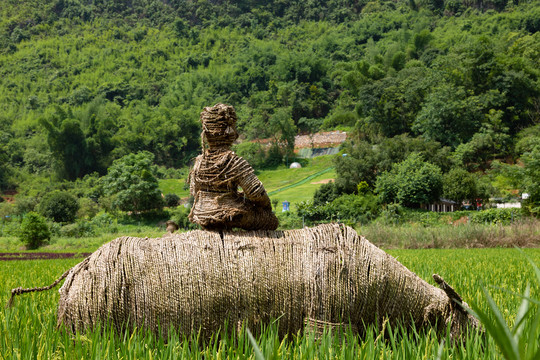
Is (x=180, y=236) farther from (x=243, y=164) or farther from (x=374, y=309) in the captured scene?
(x=374, y=309)

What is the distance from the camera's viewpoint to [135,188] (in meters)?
34.0

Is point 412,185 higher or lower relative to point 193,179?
higher

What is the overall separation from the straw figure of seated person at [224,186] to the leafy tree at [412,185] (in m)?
25.9

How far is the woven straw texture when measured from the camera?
2184mm

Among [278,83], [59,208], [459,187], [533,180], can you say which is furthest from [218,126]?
[278,83]

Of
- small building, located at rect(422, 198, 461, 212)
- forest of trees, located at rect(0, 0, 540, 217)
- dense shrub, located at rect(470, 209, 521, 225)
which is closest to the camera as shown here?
dense shrub, located at rect(470, 209, 521, 225)

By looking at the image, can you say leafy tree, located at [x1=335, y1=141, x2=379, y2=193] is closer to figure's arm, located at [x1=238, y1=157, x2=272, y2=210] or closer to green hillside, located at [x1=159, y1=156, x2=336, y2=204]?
green hillside, located at [x1=159, y1=156, x2=336, y2=204]

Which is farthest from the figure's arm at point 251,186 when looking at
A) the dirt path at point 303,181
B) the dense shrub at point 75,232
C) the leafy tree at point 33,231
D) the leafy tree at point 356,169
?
the dirt path at point 303,181

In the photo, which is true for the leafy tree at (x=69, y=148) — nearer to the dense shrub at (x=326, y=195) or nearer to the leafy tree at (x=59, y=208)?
the leafy tree at (x=59, y=208)

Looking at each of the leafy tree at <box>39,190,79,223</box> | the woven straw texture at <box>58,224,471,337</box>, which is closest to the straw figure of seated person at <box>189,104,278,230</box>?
the woven straw texture at <box>58,224,471,337</box>

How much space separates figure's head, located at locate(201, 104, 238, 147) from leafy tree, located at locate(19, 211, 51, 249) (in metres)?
16.5

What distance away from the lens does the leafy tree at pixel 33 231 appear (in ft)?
55.6

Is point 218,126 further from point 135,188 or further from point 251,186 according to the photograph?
point 135,188

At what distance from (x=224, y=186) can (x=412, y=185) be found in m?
26.0
